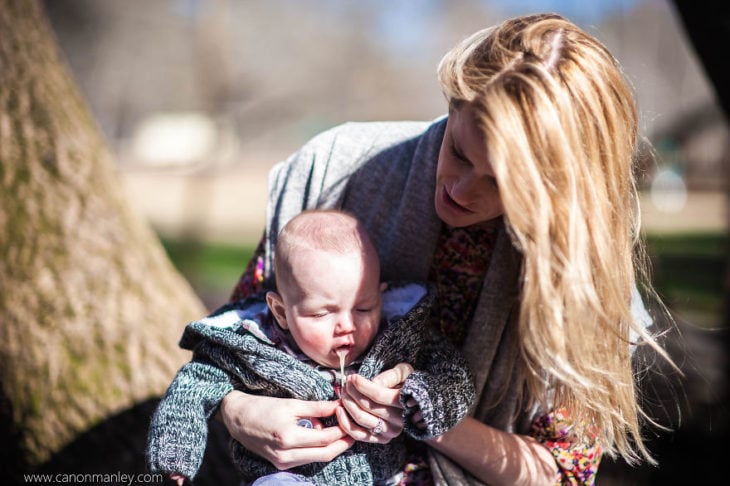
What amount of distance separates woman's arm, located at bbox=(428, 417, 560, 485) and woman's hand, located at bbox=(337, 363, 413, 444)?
0.58 ft

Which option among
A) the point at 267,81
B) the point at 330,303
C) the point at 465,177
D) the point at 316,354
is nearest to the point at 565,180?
the point at 465,177

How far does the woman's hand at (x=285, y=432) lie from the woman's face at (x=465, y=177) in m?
0.57

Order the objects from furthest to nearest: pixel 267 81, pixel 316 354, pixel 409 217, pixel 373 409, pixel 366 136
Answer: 1. pixel 267 81
2. pixel 366 136
3. pixel 409 217
4. pixel 316 354
5. pixel 373 409

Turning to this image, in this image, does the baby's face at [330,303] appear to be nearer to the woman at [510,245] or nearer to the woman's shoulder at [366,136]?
the woman at [510,245]

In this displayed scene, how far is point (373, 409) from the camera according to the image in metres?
1.59

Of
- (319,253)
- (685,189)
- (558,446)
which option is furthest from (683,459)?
(685,189)

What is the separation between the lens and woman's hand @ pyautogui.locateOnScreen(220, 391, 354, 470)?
63.1 inches

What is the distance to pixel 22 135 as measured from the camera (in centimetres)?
259

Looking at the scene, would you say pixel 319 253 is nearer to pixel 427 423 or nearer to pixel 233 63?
pixel 427 423

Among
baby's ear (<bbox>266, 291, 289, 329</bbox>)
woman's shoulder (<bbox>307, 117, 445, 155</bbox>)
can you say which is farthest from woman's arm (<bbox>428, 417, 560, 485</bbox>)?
woman's shoulder (<bbox>307, 117, 445, 155</bbox>)

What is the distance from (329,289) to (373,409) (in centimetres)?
31

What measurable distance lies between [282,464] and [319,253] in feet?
1.70

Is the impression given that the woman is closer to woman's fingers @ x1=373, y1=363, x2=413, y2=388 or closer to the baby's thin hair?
woman's fingers @ x1=373, y1=363, x2=413, y2=388

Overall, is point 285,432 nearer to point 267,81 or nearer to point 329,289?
point 329,289
